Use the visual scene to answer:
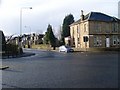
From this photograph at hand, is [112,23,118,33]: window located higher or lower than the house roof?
lower

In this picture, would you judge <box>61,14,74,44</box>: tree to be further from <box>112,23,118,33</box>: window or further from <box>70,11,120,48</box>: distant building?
<box>112,23,118,33</box>: window

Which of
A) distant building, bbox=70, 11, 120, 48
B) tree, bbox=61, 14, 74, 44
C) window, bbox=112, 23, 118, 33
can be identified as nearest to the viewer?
distant building, bbox=70, 11, 120, 48

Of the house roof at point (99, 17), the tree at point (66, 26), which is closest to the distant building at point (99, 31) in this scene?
the house roof at point (99, 17)

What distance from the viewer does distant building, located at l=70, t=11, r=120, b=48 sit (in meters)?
70.6

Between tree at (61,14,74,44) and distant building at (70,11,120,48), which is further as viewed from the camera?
tree at (61,14,74,44)

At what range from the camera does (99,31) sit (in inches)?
2825

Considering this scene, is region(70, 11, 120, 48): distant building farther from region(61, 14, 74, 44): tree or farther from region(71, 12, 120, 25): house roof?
region(61, 14, 74, 44): tree

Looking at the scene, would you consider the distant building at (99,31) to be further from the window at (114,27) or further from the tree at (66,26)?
the tree at (66,26)

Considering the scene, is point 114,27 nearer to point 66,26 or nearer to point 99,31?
point 99,31

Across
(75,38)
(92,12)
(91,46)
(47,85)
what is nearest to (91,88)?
(47,85)

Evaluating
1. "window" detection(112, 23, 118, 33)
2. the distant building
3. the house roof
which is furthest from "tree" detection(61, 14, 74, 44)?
"window" detection(112, 23, 118, 33)

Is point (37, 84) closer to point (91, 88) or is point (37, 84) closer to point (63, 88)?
point (63, 88)

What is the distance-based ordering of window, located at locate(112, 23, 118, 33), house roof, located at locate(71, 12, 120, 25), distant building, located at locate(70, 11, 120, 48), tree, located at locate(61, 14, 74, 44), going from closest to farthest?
distant building, located at locate(70, 11, 120, 48) → house roof, located at locate(71, 12, 120, 25) → window, located at locate(112, 23, 118, 33) → tree, located at locate(61, 14, 74, 44)

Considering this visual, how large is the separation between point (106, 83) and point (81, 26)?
62.0 metres
